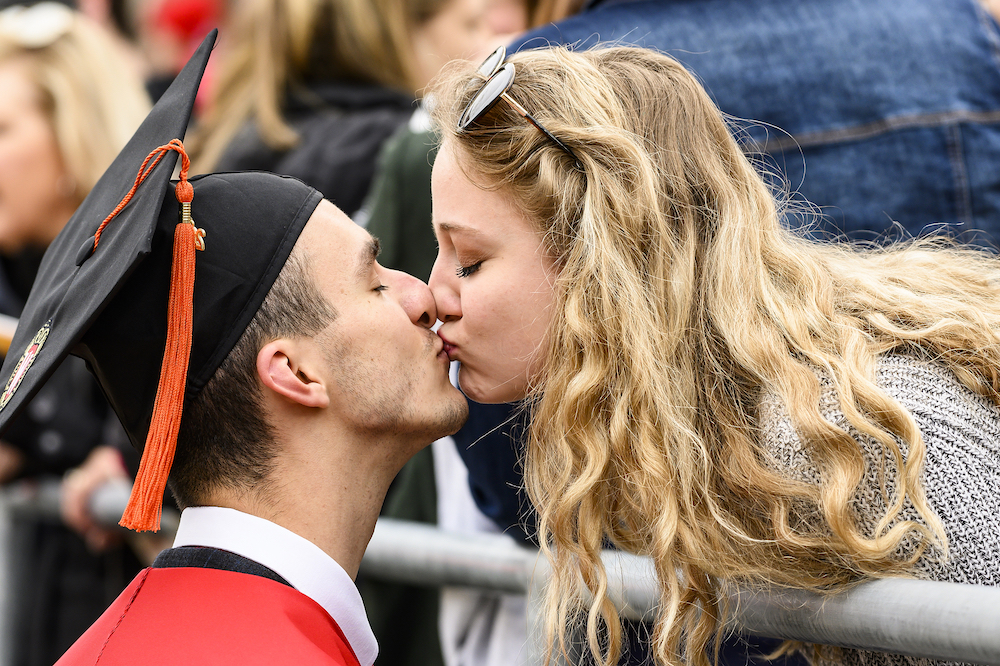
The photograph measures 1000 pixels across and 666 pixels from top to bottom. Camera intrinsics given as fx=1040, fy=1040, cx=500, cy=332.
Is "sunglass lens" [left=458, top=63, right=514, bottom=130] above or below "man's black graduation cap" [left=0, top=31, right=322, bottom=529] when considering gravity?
above

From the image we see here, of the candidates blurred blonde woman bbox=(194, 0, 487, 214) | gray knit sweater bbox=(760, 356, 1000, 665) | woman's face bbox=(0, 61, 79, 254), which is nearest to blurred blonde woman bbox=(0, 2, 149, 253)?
woman's face bbox=(0, 61, 79, 254)

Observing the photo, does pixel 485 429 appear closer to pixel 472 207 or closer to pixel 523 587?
pixel 523 587

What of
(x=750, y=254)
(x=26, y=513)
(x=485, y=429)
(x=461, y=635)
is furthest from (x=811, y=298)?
(x=26, y=513)

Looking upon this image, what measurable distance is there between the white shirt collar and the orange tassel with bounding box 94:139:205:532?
14 cm

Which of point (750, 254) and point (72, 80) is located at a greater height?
point (750, 254)

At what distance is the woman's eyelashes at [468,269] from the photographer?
1.95m

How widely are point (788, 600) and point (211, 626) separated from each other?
89 cm

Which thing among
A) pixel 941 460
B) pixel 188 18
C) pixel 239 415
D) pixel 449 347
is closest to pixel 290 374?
pixel 239 415

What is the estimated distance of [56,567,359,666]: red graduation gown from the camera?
159 centimetres

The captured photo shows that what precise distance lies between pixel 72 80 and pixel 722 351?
119 inches

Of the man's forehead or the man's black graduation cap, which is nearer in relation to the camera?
the man's black graduation cap

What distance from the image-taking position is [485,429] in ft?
7.66

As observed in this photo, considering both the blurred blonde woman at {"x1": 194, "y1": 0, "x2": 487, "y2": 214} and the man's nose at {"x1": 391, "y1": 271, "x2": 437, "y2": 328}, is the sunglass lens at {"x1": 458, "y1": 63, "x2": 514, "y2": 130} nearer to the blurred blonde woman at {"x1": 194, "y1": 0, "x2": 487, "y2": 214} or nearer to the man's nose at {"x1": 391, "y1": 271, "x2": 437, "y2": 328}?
the man's nose at {"x1": 391, "y1": 271, "x2": 437, "y2": 328}

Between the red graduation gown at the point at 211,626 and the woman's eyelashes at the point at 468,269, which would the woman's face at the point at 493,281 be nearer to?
the woman's eyelashes at the point at 468,269
